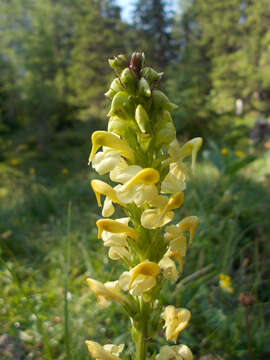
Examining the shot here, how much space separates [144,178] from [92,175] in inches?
238

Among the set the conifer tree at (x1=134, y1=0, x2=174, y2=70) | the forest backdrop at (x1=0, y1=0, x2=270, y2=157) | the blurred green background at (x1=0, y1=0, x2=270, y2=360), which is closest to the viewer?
the blurred green background at (x1=0, y1=0, x2=270, y2=360)

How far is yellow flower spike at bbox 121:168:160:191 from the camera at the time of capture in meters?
0.77

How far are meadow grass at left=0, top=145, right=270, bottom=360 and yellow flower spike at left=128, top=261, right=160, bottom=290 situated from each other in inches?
16.1

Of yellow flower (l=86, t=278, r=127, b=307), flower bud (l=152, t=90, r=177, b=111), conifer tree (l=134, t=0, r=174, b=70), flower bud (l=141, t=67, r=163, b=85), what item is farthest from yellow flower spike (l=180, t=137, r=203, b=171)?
conifer tree (l=134, t=0, r=174, b=70)

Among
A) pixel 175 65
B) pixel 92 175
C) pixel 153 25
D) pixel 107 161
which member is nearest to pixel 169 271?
pixel 107 161

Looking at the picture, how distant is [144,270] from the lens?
31.4 inches

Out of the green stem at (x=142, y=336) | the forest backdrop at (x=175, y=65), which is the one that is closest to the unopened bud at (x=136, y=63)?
the green stem at (x=142, y=336)

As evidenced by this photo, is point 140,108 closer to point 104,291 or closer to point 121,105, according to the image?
point 121,105

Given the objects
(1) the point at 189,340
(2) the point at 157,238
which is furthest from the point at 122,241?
(1) the point at 189,340

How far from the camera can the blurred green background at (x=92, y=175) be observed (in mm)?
1708

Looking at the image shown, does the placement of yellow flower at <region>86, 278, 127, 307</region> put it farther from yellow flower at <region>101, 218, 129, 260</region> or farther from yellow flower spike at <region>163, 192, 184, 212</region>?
yellow flower spike at <region>163, 192, 184, 212</region>

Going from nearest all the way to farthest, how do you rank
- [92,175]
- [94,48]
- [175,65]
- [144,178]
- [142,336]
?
1. [144,178]
2. [142,336]
3. [92,175]
4. [175,65]
5. [94,48]

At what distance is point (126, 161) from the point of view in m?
0.92

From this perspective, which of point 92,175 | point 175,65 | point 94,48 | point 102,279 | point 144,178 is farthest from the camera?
point 94,48
